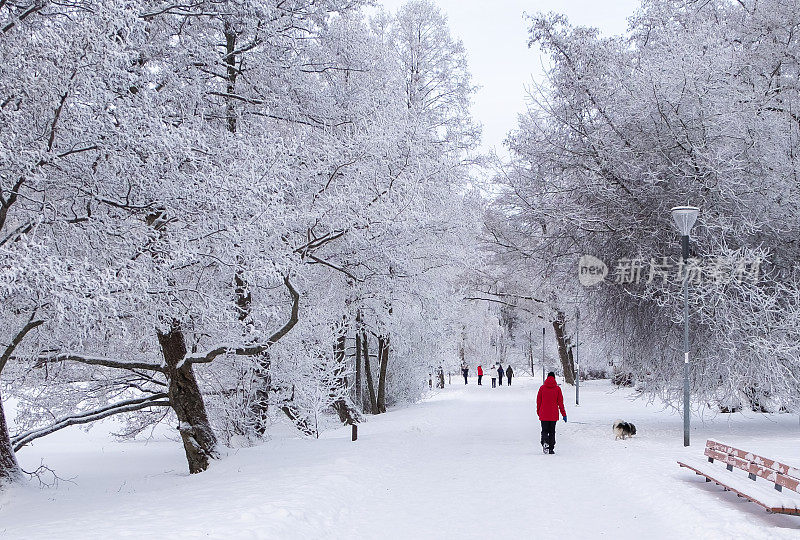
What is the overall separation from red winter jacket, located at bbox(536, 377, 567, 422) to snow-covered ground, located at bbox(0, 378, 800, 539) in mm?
722

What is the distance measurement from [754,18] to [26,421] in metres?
17.9

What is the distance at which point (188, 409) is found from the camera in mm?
11461

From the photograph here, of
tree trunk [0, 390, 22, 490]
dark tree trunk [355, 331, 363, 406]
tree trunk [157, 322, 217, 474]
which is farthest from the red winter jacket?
dark tree trunk [355, 331, 363, 406]

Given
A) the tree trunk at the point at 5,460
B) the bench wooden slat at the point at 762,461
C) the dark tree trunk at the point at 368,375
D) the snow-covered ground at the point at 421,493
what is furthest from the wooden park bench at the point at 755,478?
the dark tree trunk at the point at 368,375

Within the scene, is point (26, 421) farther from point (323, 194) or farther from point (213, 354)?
point (323, 194)

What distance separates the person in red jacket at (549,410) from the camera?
1189 centimetres

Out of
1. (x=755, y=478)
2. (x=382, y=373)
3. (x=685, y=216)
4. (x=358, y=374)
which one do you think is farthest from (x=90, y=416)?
(x=382, y=373)

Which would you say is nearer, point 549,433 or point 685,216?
point 685,216

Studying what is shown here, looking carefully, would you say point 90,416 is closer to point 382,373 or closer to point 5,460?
point 5,460

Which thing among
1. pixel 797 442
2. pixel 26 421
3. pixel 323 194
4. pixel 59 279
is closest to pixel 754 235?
pixel 797 442

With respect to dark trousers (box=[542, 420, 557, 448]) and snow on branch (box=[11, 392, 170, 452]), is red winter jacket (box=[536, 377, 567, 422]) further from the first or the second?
snow on branch (box=[11, 392, 170, 452])

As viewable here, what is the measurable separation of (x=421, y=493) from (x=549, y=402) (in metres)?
4.07

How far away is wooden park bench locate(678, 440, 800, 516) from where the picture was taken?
6176 millimetres

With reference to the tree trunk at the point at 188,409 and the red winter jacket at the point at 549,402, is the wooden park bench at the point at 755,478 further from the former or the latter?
the tree trunk at the point at 188,409
